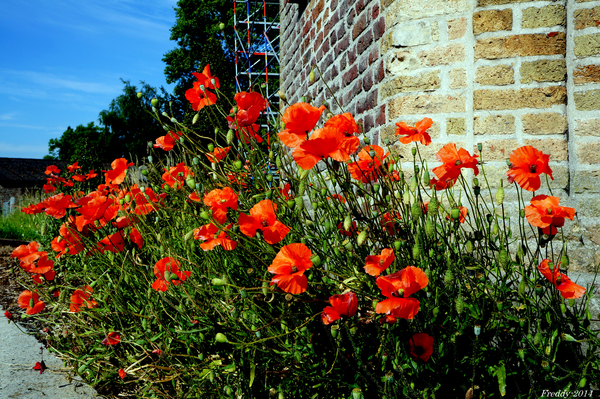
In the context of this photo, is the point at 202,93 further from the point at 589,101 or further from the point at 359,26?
the point at 589,101

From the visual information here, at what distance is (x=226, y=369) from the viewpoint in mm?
1546

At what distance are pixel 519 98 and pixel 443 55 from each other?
0.42 meters

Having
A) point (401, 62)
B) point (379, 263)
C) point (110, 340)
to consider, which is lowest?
point (110, 340)

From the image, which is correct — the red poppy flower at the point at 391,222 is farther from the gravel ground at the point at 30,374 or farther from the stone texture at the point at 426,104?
the gravel ground at the point at 30,374

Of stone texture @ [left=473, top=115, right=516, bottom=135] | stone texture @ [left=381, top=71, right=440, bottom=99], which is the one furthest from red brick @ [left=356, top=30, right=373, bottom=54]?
stone texture @ [left=473, top=115, right=516, bottom=135]

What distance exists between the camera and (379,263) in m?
1.23

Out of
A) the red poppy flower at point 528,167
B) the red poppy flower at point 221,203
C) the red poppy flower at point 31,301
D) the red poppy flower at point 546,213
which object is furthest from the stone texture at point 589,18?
the red poppy flower at point 31,301

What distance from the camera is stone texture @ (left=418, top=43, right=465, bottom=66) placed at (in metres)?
2.08

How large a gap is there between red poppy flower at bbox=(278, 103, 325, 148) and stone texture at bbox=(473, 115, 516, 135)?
3.54 feet

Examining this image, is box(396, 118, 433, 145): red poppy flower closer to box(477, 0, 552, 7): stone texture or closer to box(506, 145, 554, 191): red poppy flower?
box(506, 145, 554, 191): red poppy flower

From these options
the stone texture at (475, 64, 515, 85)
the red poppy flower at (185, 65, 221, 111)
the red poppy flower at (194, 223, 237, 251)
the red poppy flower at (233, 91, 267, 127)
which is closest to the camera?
the red poppy flower at (194, 223, 237, 251)

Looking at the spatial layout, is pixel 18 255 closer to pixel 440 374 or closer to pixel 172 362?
pixel 172 362

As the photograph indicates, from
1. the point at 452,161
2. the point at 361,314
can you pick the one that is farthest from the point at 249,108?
the point at 361,314

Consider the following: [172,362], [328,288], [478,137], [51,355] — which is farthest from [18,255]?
[478,137]
